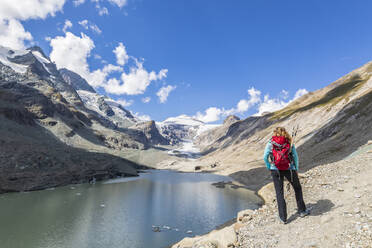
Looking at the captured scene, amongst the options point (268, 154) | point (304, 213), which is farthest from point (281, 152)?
point (304, 213)

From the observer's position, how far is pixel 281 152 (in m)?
12.0

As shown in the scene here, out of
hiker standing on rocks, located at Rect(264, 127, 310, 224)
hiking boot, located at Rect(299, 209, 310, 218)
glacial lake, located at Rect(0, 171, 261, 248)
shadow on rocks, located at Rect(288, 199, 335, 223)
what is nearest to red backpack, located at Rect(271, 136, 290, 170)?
hiker standing on rocks, located at Rect(264, 127, 310, 224)

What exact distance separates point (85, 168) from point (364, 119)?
138972 mm

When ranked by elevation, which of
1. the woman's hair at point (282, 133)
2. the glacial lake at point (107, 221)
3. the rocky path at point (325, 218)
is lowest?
the glacial lake at point (107, 221)

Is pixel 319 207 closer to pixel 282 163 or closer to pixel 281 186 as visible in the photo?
pixel 281 186

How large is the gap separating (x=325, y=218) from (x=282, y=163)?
3.21 meters

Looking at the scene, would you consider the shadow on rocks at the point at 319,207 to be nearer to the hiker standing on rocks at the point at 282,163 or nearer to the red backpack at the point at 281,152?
the hiker standing on rocks at the point at 282,163

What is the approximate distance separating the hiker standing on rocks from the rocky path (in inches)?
35.7

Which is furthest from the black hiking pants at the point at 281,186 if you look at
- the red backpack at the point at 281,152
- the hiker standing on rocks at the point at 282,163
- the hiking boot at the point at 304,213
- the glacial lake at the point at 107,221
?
the glacial lake at the point at 107,221

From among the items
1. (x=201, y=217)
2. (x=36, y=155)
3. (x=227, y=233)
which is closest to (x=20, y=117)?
(x=36, y=155)

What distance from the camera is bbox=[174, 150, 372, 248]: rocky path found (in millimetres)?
9445

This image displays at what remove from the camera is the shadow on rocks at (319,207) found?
12.1 meters

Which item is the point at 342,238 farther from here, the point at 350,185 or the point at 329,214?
the point at 350,185

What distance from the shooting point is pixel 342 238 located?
912cm
